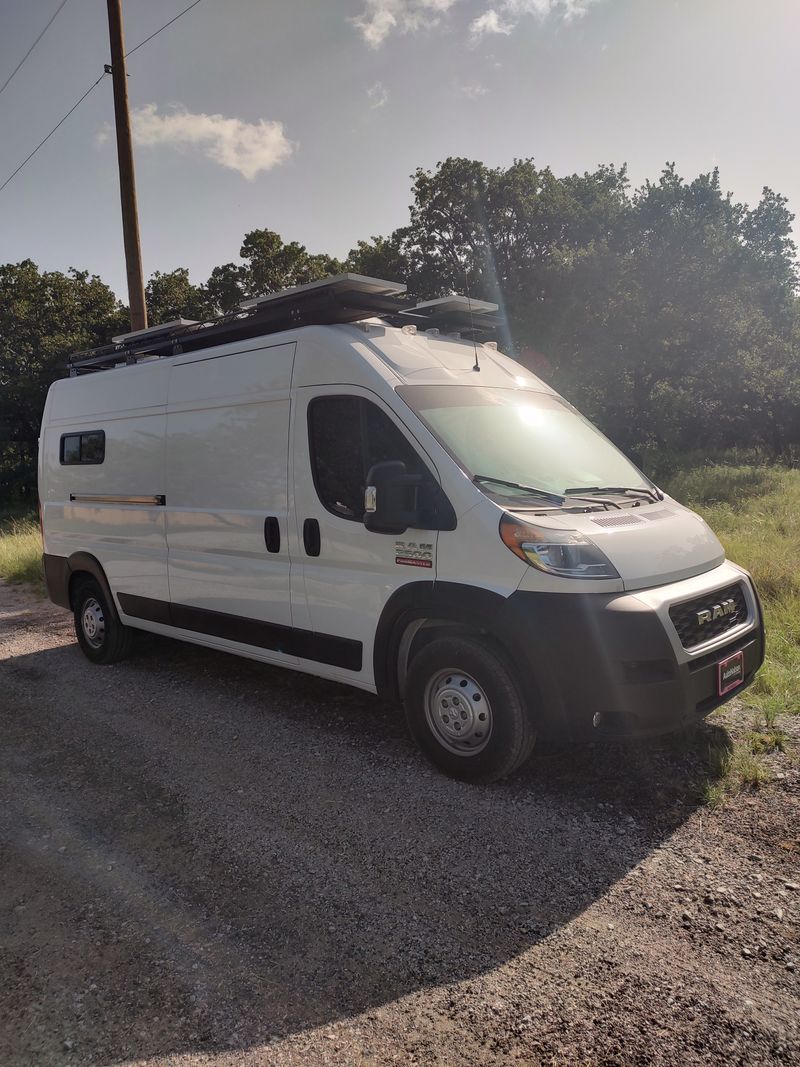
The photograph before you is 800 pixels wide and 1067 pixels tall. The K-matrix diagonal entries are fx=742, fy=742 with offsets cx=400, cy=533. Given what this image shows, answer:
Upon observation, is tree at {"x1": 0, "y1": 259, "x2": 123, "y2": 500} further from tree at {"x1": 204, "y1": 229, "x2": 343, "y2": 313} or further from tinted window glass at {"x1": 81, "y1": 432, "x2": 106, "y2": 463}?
tinted window glass at {"x1": 81, "y1": 432, "x2": 106, "y2": 463}

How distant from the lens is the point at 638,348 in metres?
21.4

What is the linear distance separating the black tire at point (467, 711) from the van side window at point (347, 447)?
3.18ft

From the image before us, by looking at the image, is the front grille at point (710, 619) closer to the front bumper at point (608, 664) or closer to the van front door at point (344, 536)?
the front bumper at point (608, 664)

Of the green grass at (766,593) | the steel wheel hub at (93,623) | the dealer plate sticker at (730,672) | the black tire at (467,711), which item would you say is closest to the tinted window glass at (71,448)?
the steel wheel hub at (93,623)

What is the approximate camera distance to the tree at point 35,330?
31.2 meters

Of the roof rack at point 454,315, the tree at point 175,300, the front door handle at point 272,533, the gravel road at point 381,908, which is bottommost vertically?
the gravel road at point 381,908

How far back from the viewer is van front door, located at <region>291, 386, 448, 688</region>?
13.4 ft

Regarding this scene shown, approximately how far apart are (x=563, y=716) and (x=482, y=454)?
1.44m

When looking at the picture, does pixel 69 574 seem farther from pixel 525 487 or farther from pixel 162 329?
pixel 525 487

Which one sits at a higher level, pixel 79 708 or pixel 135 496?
pixel 135 496

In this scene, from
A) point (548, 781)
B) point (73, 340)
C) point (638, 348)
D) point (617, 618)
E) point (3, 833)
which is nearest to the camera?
point (617, 618)

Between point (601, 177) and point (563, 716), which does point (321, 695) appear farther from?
point (601, 177)

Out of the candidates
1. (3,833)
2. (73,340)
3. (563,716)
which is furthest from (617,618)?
(73,340)

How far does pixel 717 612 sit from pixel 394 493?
5.82ft
